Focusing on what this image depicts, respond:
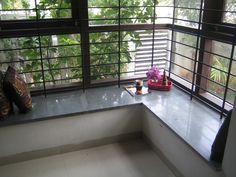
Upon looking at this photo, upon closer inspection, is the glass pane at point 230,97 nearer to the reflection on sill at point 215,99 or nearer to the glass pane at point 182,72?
the reflection on sill at point 215,99

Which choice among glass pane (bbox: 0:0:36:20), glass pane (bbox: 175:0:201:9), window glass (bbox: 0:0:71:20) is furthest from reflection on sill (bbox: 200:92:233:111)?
glass pane (bbox: 0:0:36:20)

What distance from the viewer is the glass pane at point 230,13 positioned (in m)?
1.97

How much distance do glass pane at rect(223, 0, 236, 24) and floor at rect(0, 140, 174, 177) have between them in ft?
4.11

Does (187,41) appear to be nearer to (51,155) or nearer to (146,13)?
(146,13)

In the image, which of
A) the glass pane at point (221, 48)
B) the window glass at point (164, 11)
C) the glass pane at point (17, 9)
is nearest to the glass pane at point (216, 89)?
the glass pane at point (221, 48)

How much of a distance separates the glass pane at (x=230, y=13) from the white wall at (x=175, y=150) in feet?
3.17

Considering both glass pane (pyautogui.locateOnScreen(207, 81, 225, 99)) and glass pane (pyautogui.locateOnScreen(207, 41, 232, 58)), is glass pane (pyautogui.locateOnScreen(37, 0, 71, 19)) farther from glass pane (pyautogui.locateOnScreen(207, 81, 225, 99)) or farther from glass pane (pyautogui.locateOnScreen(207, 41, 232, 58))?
glass pane (pyautogui.locateOnScreen(207, 81, 225, 99))

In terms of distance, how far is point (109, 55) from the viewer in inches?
106

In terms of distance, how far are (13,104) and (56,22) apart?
2.72 ft

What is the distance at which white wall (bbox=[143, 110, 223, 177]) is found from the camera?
170 cm

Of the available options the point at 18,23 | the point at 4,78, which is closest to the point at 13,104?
the point at 4,78

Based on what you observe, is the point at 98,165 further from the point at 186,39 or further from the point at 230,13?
the point at 230,13

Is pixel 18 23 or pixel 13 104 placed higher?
pixel 18 23

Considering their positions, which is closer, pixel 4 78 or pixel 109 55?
pixel 4 78
